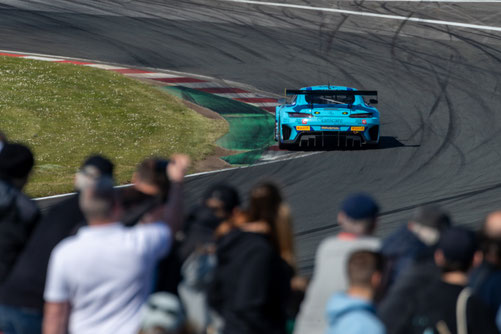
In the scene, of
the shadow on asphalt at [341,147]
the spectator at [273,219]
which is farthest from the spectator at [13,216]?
the shadow on asphalt at [341,147]

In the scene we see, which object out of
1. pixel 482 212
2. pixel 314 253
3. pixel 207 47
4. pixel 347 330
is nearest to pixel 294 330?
pixel 347 330

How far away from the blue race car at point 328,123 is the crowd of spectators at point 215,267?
10445mm

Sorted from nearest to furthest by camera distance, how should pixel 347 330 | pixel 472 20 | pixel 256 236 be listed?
pixel 347 330 → pixel 256 236 → pixel 472 20

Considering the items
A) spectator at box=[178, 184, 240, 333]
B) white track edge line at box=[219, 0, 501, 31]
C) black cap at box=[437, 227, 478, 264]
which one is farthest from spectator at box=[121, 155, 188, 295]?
white track edge line at box=[219, 0, 501, 31]

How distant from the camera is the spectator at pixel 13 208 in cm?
507

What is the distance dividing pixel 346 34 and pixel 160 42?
648 cm

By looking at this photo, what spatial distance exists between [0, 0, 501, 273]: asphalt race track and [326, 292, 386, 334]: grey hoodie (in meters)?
5.05

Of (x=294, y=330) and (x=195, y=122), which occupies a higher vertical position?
(x=294, y=330)

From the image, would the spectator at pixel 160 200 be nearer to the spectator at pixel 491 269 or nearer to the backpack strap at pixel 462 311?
the backpack strap at pixel 462 311

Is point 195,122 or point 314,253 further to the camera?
point 195,122

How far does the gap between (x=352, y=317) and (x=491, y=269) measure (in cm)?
119

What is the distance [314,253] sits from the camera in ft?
31.2

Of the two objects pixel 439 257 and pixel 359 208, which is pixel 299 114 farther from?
pixel 439 257

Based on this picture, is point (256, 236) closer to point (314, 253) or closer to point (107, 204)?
point (107, 204)
